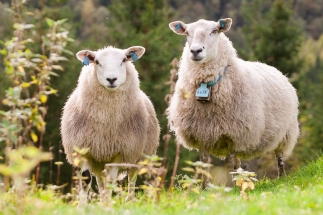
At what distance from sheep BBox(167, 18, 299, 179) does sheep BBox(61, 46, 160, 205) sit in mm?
566

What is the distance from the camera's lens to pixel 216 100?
7.05m


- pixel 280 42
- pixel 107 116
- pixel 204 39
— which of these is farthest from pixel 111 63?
pixel 280 42

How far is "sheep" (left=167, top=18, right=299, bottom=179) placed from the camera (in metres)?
6.99

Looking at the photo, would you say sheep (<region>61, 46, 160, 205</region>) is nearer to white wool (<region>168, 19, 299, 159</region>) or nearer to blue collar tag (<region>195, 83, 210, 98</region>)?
white wool (<region>168, 19, 299, 159</region>)

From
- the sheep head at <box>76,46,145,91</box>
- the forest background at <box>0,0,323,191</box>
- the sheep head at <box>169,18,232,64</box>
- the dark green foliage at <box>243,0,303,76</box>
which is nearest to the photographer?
the sheep head at <box>76,46,145,91</box>

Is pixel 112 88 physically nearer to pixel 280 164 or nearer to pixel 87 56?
pixel 87 56

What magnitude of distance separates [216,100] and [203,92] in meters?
0.18

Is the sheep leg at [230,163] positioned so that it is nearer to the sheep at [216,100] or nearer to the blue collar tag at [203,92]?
the sheep at [216,100]

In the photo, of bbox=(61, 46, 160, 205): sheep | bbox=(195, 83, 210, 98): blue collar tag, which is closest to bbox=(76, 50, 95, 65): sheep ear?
bbox=(61, 46, 160, 205): sheep

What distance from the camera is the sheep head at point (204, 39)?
6754mm

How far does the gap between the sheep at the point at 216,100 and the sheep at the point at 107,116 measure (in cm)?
57

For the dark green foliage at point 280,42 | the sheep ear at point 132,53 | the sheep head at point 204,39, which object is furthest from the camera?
the dark green foliage at point 280,42

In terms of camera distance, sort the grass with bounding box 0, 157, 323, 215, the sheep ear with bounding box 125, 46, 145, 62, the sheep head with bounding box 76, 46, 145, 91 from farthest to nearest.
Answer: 1. the sheep ear with bounding box 125, 46, 145, 62
2. the sheep head with bounding box 76, 46, 145, 91
3. the grass with bounding box 0, 157, 323, 215

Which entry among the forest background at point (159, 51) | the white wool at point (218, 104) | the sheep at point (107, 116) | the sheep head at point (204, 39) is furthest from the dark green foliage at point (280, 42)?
the sheep at point (107, 116)
